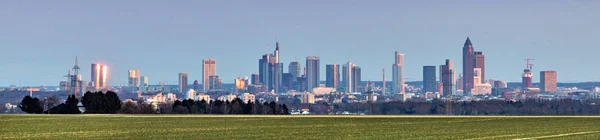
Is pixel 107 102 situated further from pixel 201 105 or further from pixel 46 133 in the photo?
pixel 46 133

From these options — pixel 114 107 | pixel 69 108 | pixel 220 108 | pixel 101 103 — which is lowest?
pixel 220 108

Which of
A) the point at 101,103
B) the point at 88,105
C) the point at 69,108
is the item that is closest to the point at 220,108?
the point at 101,103

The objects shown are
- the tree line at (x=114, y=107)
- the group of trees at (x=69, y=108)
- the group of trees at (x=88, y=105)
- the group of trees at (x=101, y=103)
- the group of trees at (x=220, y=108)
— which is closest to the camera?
the group of trees at (x=69, y=108)

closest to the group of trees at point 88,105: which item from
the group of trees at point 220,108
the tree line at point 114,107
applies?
the tree line at point 114,107

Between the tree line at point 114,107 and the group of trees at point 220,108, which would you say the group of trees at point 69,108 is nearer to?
the tree line at point 114,107

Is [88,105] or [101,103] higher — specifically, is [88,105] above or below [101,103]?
below

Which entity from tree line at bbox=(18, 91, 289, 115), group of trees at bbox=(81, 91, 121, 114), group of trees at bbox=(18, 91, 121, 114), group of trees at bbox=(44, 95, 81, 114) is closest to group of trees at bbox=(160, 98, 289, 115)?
tree line at bbox=(18, 91, 289, 115)

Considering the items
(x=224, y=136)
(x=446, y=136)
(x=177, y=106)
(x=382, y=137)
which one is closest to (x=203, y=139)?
(x=224, y=136)

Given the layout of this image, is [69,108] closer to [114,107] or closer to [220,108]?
[114,107]

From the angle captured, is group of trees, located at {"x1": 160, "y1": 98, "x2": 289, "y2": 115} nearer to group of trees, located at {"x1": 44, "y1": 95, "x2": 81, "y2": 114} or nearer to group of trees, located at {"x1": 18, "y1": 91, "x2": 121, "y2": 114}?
group of trees, located at {"x1": 18, "y1": 91, "x2": 121, "y2": 114}

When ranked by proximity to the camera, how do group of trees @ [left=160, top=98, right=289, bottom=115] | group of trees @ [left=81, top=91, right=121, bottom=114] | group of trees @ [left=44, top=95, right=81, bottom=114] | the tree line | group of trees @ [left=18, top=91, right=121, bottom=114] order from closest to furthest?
1. group of trees @ [left=44, top=95, right=81, bottom=114]
2. group of trees @ [left=81, top=91, right=121, bottom=114]
3. group of trees @ [left=18, top=91, right=121, bottom=114]
4. the tree line
5. group of trees @ [left=160, top=98, right=289, bottom=115]

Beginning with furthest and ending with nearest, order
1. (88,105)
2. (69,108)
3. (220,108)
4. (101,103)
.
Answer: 1. (220,108)
2. (101,103)
3. (88,105)
4. (69,108)
